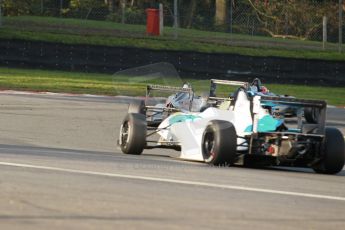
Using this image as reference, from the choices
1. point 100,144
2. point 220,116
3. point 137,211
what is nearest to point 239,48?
point 100,144

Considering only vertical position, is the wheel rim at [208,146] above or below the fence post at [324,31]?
below

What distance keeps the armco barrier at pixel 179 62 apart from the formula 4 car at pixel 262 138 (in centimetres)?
2040

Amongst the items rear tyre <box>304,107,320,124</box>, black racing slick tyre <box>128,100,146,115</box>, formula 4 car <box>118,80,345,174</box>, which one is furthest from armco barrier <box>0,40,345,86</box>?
rear tyre <box>304,107,320,124</box>

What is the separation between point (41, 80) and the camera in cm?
3083

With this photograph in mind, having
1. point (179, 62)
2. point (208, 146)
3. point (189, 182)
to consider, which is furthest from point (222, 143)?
point (179, 62)

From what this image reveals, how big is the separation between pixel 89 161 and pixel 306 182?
7.81 ft

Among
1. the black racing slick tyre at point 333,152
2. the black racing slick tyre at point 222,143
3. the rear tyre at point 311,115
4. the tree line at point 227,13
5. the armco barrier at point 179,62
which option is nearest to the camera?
the black racing slick tyre at point 222,143

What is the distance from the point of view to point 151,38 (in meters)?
37.5

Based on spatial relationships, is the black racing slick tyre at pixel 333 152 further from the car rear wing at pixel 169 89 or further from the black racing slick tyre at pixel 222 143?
the car rear wing at pixel 169 89

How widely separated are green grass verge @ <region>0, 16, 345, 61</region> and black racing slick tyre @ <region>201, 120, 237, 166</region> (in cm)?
2327

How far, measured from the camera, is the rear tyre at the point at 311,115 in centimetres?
1254

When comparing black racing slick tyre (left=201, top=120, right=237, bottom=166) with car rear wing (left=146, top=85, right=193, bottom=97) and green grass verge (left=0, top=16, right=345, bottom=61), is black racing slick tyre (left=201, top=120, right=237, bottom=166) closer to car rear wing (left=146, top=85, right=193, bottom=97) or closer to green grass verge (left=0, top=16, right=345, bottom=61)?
car rear wing (left=146, top=85, right=193, bottom=97)

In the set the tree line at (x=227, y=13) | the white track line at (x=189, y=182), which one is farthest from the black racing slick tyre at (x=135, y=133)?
the tree line at (x=227, y=13)

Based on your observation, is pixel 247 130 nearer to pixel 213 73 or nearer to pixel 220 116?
pixel 220 116
